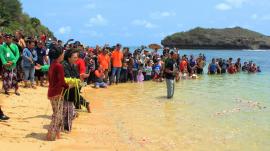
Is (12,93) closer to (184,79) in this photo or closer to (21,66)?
(21,66)

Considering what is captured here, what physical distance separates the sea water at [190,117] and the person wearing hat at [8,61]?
112 inches

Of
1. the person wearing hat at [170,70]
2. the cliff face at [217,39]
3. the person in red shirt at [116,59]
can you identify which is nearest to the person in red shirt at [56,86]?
the person wearing hat at [170,70]

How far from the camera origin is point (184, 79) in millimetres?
26703

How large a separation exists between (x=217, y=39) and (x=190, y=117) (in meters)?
115

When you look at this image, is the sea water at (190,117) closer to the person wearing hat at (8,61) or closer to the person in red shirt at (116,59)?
the person in red shirt at (116,59)

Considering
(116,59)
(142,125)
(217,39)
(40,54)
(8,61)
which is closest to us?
(142,125)

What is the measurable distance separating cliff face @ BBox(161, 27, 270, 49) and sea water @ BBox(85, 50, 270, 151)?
344ft

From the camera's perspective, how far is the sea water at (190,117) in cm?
999

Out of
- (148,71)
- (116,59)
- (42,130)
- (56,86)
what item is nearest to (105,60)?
(116,59)

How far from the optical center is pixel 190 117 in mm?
13062

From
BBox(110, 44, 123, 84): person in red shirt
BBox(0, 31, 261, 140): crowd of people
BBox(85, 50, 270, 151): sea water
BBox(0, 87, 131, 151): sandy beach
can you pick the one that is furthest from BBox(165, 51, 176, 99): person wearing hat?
BBox(110, 44, 123, 84): person in red shirt

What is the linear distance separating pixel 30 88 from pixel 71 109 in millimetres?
6751

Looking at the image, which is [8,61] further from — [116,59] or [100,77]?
[116,59]

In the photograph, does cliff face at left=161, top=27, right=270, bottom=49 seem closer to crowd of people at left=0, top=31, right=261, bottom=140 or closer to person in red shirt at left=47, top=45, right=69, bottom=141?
crowd of people at left=0, top=31, right=261, bottom=140
